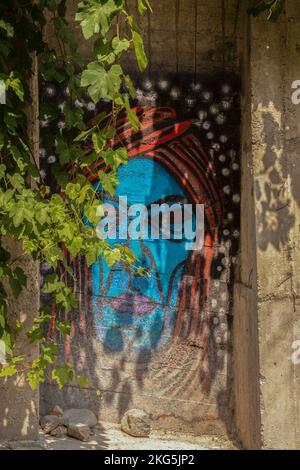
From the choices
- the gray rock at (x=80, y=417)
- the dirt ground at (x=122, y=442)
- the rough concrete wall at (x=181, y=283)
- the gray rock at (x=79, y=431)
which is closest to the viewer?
the dirt ground at (x=122, y=442)

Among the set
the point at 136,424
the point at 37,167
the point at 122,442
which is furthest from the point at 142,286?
the point at 37,167

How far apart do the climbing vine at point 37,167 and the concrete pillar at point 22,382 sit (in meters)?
0.04

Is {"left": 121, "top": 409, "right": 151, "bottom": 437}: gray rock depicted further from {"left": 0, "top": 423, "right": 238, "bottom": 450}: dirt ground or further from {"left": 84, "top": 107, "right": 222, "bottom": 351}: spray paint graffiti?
{"left": 84, "top": 107, "right": 222, "bottom": 351}: spray paint graffiti

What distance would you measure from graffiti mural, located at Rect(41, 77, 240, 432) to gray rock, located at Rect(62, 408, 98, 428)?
0.15m

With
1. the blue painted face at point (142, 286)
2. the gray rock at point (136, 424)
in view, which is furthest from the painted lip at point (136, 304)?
the gray rock at point (136, 424)

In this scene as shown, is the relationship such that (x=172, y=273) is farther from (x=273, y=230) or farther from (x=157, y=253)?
(x=273, y=230)

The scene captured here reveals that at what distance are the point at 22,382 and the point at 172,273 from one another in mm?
1151

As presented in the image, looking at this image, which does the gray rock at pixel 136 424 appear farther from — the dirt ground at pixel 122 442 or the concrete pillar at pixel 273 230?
the concrete pillar at pixel 273 230

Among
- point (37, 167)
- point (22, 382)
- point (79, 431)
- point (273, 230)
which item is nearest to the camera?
point (37, 167)

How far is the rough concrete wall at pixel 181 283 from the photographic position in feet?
15.1

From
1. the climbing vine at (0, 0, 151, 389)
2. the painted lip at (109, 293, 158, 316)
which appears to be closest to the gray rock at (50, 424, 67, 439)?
the climbing vine at (0, 0, 151, 389)

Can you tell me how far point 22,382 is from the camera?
4066 millimetres

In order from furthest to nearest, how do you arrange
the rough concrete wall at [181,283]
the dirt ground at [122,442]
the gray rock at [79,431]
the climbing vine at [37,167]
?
the rough concrete wall at [181,283] → the gray rock at [79,431] → the dirt ground at [122,442] → the climbing vine at [37,167]

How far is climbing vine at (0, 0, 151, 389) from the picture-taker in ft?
11.7
